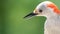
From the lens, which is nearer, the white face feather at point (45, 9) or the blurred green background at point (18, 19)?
the white face feather at point (45, 9)

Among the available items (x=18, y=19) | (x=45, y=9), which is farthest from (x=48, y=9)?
(x=18, y=19)

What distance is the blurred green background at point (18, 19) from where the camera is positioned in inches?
48.0

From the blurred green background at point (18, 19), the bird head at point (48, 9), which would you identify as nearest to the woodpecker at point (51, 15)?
the bird head at point (48, 9)

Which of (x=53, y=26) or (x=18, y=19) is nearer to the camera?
(x=53, y=26)

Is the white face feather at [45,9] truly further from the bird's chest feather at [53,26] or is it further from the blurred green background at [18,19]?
the blurred green background at [18,19]

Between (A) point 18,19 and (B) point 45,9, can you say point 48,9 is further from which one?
(A) point 18,19

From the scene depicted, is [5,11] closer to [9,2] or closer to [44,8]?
[9,2]

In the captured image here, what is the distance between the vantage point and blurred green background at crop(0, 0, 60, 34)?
1.22 m

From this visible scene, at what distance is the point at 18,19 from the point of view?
1301 millimetres

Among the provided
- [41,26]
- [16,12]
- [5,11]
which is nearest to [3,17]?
[5,11]

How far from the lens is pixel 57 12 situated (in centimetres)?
55

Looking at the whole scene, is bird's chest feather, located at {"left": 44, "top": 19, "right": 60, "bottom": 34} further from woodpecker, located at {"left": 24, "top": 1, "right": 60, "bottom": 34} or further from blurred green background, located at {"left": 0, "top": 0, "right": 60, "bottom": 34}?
blurred green background, located at {"left": 0, "top": 0, "right": 60, "bottom": 34}

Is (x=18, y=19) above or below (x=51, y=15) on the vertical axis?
above

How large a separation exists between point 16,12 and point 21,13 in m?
0.05
